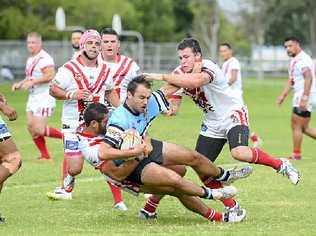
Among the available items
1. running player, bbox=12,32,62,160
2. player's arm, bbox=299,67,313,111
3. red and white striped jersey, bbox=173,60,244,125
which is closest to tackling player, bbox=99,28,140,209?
red and white striped jersey, bbox=173,60,244,125

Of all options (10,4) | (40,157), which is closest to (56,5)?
(10,4)

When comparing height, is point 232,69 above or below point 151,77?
below

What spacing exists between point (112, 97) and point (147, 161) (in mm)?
2401

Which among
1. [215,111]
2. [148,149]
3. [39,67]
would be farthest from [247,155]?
[39,67]

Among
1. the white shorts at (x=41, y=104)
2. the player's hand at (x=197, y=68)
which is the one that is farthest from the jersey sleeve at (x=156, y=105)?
the white shorts at (x=41, y=104)

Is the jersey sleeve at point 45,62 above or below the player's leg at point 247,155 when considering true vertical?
above

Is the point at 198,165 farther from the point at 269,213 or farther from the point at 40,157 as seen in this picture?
the point at 40,157

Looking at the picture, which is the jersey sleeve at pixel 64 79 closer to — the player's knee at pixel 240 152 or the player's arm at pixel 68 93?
the player's arm at pixel 68 93

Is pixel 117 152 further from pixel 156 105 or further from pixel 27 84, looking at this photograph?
pixel 27 84

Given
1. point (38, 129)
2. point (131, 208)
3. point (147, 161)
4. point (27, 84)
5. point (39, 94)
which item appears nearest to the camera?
point (147, 161)

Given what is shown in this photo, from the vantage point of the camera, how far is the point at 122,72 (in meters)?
12.9

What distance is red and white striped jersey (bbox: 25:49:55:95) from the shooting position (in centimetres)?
1777

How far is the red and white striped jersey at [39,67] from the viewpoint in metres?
17.8

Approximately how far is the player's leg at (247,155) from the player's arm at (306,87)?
6.42 metres
